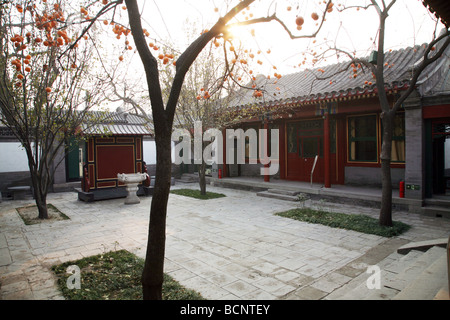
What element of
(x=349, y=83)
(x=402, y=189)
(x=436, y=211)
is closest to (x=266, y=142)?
(x=349, y=83)

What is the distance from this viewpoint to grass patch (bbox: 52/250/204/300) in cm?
347

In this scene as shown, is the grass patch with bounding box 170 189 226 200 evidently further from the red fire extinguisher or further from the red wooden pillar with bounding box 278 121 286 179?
the red fire extinguisher

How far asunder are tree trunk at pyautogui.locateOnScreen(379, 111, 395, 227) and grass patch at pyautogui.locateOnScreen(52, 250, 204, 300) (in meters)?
4.58

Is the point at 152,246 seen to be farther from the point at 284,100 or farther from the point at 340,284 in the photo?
the point at 284,100

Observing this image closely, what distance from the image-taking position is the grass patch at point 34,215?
7523 mm

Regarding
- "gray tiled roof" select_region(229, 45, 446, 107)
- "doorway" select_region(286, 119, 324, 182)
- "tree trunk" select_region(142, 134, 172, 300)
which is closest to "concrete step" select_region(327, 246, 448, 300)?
"tree trunk" select_region(142, 134, 172, 300)

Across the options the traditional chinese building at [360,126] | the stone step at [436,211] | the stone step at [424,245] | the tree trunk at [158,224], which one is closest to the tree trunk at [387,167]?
the traditional chinese building at [360,126]

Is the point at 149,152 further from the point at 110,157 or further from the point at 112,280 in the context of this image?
the point at 112,280

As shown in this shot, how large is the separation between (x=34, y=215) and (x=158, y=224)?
23.6ft

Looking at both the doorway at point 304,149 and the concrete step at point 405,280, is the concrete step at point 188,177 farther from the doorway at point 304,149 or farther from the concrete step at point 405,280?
the concrete step at point 405,280

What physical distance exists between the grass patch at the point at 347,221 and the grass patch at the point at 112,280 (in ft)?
13.6

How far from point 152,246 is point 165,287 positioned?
1230 mm

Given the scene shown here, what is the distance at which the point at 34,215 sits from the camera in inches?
317
